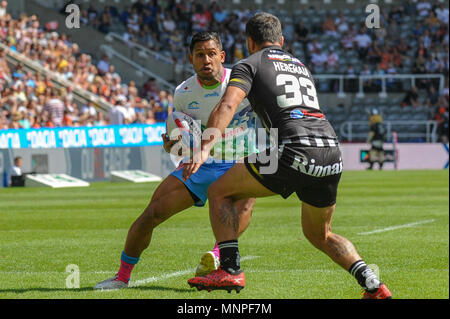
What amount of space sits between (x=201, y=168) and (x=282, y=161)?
56.1 inches

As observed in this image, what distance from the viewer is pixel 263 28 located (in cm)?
689

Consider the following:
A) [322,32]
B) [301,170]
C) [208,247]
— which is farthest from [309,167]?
[322,32]

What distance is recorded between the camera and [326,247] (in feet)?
22.9

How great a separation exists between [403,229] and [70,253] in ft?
17.2

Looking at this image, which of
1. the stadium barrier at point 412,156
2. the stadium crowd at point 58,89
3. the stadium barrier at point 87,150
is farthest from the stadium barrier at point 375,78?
the stadium barrier at point 87,150

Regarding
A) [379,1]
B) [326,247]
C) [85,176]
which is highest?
[379,1]

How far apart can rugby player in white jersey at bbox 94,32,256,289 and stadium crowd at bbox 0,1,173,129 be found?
18.1m

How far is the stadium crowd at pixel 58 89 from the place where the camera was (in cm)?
2680

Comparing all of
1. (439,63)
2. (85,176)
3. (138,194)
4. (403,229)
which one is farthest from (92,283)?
(439,63)

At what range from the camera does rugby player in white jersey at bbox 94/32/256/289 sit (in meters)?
7.62

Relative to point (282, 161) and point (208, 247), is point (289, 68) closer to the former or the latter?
point (282, 161)

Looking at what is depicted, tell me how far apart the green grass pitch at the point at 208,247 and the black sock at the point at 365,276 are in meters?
0.51

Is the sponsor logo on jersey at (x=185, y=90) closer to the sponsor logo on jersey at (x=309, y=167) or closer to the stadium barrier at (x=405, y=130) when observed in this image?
the sponsor logo on jersey at (x=309, y=167)

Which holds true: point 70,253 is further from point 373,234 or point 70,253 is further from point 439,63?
point 439,63
